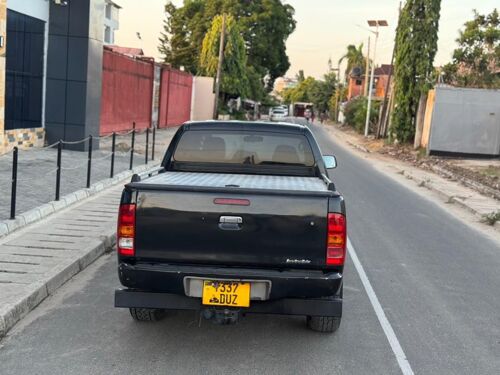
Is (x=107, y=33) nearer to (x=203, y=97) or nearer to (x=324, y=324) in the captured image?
(x=203, y=97)

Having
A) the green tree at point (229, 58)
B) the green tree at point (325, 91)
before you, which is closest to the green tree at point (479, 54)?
the green tree at point (229, 58)

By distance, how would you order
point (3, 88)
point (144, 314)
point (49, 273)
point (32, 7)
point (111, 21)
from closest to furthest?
1. point (144, 314)
2. point (49, 273)
3. point (3, 88)
4. point (32, 7)
5. point (111, 21)

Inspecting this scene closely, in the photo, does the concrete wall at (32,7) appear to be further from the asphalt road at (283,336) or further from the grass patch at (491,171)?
the grass patch at (491,171)

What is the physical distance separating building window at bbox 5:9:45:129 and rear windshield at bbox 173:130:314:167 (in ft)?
36.5

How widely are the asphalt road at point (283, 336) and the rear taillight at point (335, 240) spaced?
2.71 feet

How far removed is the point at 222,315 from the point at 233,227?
75 cm

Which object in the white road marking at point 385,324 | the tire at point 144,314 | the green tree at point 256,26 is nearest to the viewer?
the white road marking at point 385,324

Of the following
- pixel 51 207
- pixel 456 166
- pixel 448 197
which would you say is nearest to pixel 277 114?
pixel 456 166

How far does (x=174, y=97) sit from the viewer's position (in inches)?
1586

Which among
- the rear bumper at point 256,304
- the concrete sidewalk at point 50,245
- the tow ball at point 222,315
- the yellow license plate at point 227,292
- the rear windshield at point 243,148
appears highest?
the rear windshield at point 243,148

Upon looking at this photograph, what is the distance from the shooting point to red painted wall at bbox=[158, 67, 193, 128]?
36688mm

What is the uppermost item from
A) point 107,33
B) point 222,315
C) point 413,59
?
point 107,33

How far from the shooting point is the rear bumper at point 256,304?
468 centimetres

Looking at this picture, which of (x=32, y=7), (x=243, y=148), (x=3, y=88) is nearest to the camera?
(x=243, y=148)
